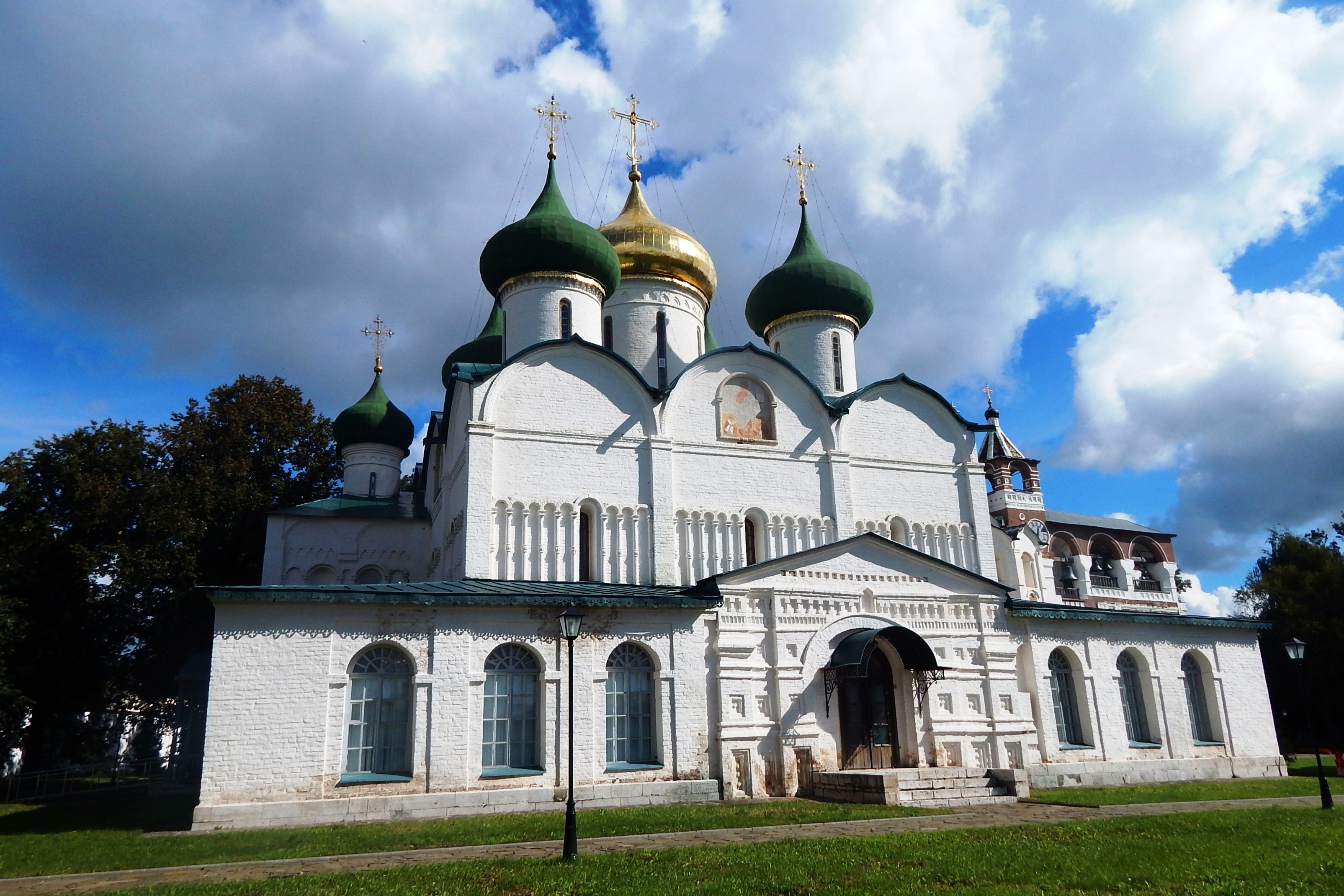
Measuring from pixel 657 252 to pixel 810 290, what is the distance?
3.58 metres

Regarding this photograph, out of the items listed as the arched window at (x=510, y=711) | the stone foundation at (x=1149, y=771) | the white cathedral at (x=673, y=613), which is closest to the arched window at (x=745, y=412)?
the white cathedral at (x=673, y=613)

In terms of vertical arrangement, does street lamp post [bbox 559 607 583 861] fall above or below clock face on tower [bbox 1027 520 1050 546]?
below

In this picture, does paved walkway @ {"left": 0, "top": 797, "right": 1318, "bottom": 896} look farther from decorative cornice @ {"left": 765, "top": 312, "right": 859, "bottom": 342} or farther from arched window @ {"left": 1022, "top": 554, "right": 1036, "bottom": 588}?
arched window @ {"left": 1022, "top": 554, "right": 1036, "bottom": 588}

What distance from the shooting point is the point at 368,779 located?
11.6 meters

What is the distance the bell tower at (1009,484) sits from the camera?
36875 millimetres

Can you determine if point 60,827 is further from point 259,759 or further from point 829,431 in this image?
point 829,431

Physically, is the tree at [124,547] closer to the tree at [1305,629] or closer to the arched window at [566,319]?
the arched window at [566,319]

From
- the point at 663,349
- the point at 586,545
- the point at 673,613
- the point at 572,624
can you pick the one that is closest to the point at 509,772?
the point at 673,613

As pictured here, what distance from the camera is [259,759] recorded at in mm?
11188

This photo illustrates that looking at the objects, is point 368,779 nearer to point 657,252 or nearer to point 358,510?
point 358,510

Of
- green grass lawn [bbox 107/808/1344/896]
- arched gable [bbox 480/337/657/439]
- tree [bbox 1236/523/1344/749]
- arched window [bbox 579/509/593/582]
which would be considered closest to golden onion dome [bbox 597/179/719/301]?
arched gable [bbox 480/337/657/439]

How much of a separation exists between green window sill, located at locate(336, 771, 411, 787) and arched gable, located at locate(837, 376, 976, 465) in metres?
10.1

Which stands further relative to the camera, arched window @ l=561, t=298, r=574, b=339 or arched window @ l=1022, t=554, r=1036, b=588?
arched window @ l=1022, t=554, r=1036, b=588

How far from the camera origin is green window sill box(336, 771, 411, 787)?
11.5 meters
